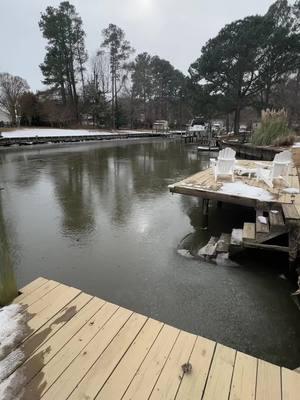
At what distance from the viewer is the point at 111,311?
1.91 m

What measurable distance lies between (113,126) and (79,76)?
7.89m

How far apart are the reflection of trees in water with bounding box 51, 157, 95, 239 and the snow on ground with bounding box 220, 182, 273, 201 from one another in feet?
8.33

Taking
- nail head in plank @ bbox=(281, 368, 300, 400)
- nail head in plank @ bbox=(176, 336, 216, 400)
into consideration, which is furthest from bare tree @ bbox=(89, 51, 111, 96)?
nail head in plank @ bbox=(281, 368, 300, 400)

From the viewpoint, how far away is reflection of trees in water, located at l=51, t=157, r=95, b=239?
4.73 m

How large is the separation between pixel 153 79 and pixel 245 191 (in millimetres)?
39282

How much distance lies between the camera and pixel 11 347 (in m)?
1.56

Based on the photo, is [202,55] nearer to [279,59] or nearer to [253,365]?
[279,59]

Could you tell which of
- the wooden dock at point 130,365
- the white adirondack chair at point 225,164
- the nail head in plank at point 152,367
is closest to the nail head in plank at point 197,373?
the wooden dock at point 130,365

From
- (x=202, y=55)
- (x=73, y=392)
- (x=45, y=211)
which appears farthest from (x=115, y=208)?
(x=202, y=55)

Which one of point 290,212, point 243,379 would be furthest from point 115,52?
point 243,379

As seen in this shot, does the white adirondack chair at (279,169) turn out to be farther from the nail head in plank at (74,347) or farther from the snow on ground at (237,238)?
the nail head in plank at (74,347)

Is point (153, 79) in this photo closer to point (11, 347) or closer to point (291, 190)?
point (291, 190)

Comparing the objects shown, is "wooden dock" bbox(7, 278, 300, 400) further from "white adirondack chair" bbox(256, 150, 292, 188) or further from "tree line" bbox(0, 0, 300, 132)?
"tree line" bbox(0, 0, 300, 132)

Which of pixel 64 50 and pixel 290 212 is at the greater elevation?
pixel 64 50
